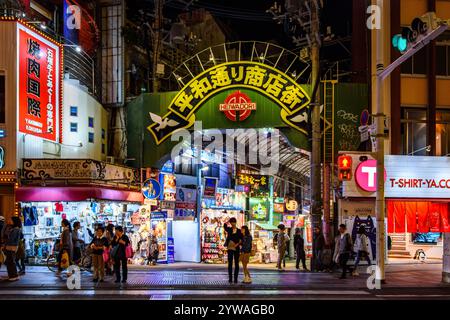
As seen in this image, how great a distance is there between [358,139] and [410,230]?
173 inches

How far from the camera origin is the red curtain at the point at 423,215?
23969mm

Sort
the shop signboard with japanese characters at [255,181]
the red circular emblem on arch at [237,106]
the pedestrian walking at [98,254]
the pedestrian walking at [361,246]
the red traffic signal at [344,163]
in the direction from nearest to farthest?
the pedestrian walking at [98,254]
the red traffic signal at [344,163]
the pedestrian walking at [361,246]
the red circular emblem on arch at [237,106]
the shop signboard with japanese characters at [255,181]

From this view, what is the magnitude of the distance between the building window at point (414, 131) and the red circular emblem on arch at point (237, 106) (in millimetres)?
7038

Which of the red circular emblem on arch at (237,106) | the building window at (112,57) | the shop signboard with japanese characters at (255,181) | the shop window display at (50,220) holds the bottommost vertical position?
the shop window display at (50,220)

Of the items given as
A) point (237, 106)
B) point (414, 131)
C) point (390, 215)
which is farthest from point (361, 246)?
point (237, 106)

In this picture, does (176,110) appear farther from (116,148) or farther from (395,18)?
(395,18)

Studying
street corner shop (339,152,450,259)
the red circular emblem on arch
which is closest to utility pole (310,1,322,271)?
street corner shop (339,152,450,259)

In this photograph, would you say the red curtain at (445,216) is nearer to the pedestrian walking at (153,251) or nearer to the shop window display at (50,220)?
the pedestrian walking at (153,251)

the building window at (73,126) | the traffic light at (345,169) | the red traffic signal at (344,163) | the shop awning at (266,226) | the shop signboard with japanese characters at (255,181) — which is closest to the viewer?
the traffic light at (345,169)

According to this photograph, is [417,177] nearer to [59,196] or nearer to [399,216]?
[399,216]

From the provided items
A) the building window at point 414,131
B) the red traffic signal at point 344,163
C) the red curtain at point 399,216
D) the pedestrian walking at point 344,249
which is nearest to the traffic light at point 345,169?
the red traffic signal at point 344,163

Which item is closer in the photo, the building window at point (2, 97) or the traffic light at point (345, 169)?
the traffic light at point (345, 169)

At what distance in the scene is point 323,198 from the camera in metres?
24.8

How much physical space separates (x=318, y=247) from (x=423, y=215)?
195 inches
